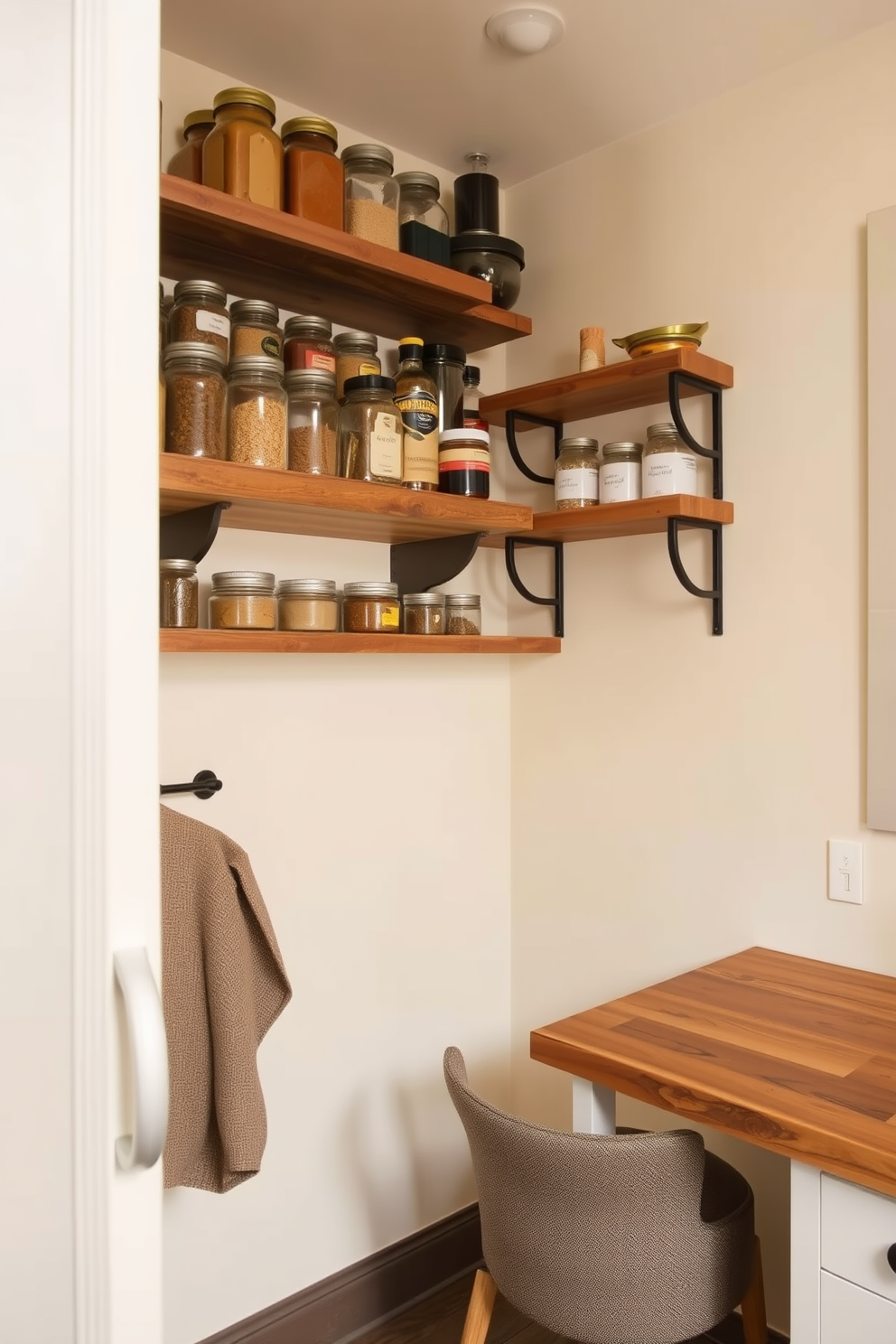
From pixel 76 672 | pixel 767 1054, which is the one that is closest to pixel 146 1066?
pixel 76 672

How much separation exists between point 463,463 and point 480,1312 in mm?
1448

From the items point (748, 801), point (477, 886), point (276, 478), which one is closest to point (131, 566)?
point (276, 478)

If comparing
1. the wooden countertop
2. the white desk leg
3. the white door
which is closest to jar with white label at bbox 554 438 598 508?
the wooden countertop

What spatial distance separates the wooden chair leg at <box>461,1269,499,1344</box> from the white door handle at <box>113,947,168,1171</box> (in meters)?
1.10

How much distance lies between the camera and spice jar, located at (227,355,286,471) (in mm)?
1667

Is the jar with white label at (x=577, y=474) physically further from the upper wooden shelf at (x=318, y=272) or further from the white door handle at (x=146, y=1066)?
the white door handle at (x=146, y=1066)

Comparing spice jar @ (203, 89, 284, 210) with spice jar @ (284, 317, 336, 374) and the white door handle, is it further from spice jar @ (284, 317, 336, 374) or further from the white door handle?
the white door handle

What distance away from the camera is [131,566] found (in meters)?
0.82

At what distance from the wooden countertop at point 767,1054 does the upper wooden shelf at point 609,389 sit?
3.53ft

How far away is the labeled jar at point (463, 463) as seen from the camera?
1971 mm

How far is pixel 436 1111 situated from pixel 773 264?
187cm

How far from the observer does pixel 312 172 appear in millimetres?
1774

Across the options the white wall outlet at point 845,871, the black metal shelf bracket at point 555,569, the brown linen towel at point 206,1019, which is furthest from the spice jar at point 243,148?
the white wall outlet at point 845,871

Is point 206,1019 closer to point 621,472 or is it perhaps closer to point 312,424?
point 312,424
